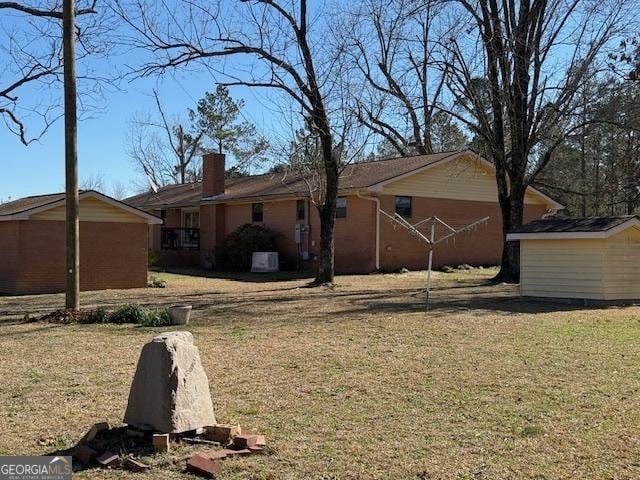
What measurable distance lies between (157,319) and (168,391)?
24.4 ft

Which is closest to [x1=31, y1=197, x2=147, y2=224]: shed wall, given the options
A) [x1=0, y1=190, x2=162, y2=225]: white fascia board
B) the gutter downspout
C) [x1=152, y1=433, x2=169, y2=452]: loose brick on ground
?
[x1=0, y1=190, x2=162, y2=225]: white fascia board

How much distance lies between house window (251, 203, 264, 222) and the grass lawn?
17.3 metres

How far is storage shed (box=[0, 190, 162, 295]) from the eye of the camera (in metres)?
19.7

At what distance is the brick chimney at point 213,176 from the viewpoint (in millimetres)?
34125

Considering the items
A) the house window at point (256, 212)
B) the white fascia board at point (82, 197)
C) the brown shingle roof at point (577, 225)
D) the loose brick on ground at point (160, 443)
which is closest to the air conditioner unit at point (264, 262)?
the house window at point (256, 212)

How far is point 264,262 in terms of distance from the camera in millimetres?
27969

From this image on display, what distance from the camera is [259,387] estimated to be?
736 cm

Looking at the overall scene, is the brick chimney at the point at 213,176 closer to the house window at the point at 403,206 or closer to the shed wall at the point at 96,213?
the house window at the point at 403,206

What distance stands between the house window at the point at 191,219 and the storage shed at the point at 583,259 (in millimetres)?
22020

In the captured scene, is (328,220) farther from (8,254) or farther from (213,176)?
(213,176)

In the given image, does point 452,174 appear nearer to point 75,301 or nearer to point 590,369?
point 75,301

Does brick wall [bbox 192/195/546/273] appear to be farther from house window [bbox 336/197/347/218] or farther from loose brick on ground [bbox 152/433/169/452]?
loose brick on ground [bbox 152/433/169/452]

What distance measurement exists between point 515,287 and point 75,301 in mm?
12877

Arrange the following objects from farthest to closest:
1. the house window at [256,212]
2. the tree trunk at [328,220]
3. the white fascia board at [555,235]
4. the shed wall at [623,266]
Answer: the house window at [256,212] < the tree trunk at [328,220] < the shed wall at [623,266] < the white fascia board at [555,235]
